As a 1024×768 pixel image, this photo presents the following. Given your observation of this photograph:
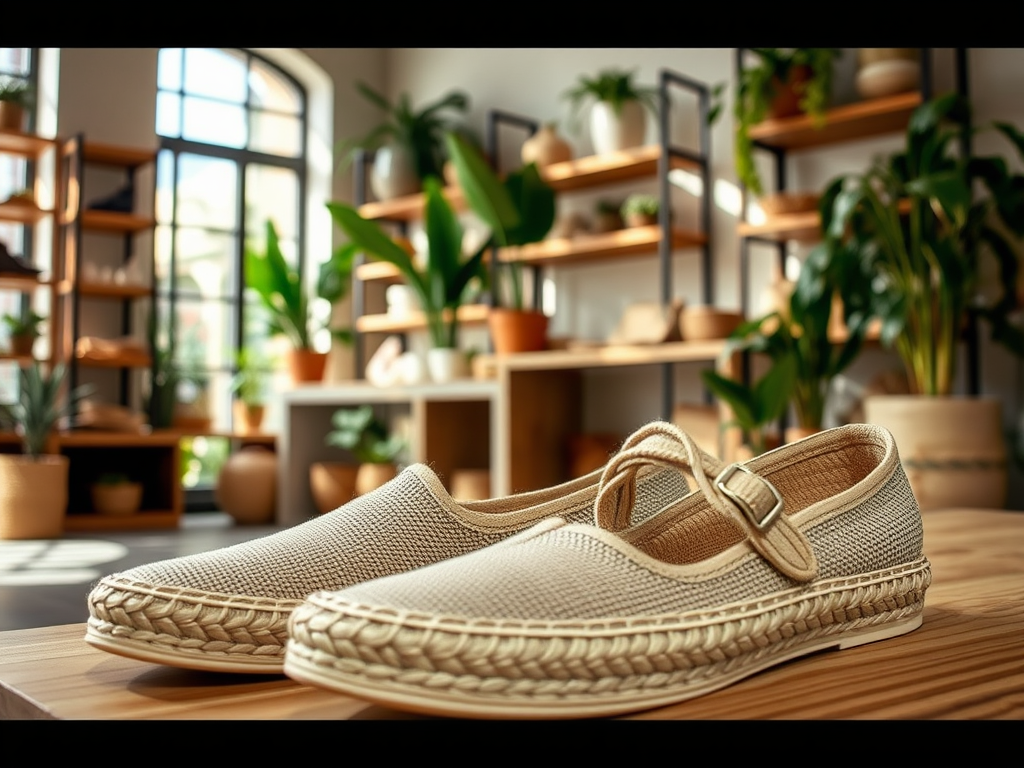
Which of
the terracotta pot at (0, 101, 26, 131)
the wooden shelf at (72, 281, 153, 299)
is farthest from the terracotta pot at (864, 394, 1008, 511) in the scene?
the terracotta pot at (0, 101, 26, 131)

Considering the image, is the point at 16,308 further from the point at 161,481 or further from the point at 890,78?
the point at 890,78

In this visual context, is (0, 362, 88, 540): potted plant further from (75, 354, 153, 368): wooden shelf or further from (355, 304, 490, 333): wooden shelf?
(355, 304, 490, 333): wooden shelf

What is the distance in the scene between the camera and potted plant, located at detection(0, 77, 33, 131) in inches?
157

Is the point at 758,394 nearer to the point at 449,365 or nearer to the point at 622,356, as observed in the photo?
the point at 622,356

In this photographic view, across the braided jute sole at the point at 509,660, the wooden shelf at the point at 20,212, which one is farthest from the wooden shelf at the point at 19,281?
the braided jute sole at the point at 509,660

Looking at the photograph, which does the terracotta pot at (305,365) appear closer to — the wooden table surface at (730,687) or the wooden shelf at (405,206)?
the wooden shelf at (405,206)

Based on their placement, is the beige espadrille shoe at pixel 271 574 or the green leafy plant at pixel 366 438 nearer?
the beige espadrille shoe at pixel 271 574

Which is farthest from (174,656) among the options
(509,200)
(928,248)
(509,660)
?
(509,200)

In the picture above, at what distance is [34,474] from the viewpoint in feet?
11.2

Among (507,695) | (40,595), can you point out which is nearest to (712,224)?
(40,595)

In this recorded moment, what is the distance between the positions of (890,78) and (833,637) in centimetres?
304

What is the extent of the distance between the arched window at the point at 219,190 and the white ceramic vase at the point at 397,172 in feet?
2.35

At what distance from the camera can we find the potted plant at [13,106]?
13.1 feet
